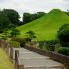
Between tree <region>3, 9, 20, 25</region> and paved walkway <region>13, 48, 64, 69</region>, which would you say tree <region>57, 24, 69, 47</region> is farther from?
tree <region>3, 9, 20, 25</region>

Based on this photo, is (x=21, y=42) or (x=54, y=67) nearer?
(x=54, y=67)

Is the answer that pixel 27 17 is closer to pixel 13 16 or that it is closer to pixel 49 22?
pixel 13 16

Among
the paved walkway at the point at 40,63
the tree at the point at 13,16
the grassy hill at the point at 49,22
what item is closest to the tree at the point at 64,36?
the paved walkway at the point at 40,63

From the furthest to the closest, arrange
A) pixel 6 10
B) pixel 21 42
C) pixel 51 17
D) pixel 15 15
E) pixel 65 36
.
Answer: pixel 6 10
pixel 15 15
pixel 51 17
pixel 21 42
pixel 65 36

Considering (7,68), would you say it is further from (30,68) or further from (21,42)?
(21,42)

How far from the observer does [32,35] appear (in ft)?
218

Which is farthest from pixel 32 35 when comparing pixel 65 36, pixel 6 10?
pixel 6 10

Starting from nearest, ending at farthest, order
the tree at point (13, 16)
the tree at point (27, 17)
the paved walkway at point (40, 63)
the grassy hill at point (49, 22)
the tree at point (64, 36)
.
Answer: the paved walkway at point (40, 63)
the tree at point (64, 36)
the grassy hill at point (49, 22)
the tree at point (27, 17)
the tree at point (13, 16)

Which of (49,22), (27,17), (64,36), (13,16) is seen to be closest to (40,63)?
(64,36)

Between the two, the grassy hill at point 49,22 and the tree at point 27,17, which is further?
the tree at point 27,17

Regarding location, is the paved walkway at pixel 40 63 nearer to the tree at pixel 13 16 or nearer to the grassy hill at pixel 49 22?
the grassy hill at pixel 49 22

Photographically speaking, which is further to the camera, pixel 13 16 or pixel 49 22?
pixel 13 16

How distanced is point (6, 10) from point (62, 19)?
27.7 meters

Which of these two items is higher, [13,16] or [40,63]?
[13,16]
